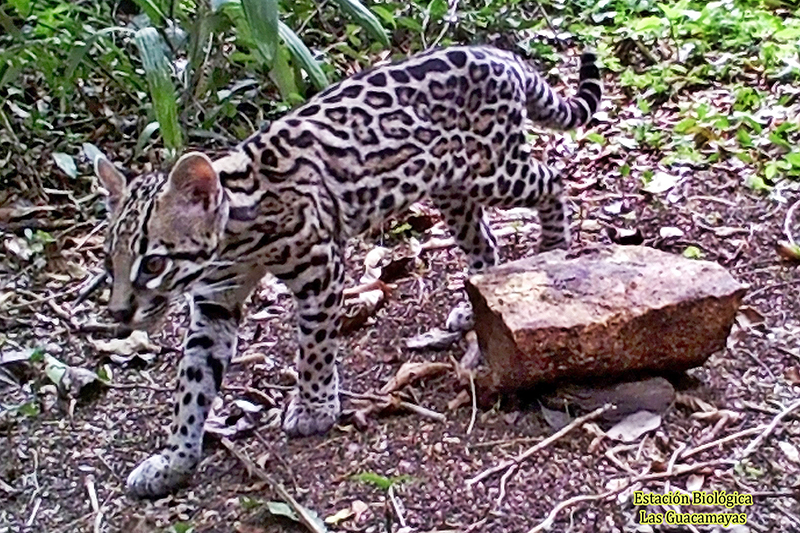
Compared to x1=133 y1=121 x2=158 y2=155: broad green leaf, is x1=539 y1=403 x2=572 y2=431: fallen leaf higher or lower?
lower

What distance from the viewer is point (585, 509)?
3830mm

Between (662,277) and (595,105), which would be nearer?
(662,277)

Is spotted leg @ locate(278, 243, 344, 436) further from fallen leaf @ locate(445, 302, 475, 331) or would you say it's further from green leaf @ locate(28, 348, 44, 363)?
green leaf @ locate(28, 348, 44, 363)

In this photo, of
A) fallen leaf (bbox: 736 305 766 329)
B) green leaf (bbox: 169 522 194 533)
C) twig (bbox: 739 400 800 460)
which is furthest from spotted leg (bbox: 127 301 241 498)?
fallen leaf (bbox: 736 305 766 329)

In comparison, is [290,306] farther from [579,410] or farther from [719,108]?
[719,108]

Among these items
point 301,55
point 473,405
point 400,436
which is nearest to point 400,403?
point 400,436

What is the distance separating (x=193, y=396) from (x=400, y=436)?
2.59 feet

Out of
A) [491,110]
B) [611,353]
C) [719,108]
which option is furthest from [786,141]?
[611,353]

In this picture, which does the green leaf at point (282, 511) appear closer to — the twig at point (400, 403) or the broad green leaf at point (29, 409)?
the twig at point (400, 403)

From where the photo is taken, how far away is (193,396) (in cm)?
433

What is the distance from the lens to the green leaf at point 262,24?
165 inches

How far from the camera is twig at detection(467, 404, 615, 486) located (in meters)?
4.03

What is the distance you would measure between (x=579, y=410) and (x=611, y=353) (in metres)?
0.27

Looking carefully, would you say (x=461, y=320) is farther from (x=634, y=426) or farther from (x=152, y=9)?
(x=152, y=9)
